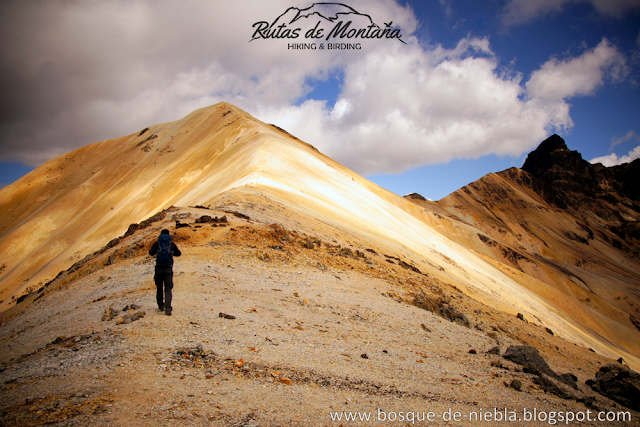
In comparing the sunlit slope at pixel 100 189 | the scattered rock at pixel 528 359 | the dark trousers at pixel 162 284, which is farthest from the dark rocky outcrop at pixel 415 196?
the dark trousers at pixel 162 284

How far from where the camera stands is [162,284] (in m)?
6.50

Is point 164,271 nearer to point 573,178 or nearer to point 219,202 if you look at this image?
point 219,202

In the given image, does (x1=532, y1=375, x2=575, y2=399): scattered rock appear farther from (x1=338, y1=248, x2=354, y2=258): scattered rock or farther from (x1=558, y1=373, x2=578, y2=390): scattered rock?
(x1=338, y1=248, x2=354, y2=258): scattered rock

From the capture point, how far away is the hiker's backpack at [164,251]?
6.74 metres

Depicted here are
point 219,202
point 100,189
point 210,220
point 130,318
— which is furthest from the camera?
point 100,189

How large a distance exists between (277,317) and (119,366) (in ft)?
10.4

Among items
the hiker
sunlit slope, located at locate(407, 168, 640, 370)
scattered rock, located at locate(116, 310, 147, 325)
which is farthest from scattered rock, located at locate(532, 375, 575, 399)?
sunlit slope, located at locate(407, 168, 640, 370)

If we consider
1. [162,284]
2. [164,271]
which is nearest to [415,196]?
[164,271]

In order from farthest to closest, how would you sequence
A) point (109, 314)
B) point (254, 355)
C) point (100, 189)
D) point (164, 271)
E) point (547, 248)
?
point (547, 248)
point (100, 189)
point (164, 271)
point (109, 314)
point (254, 355)

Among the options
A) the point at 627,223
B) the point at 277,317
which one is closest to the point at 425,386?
the point at 277,317

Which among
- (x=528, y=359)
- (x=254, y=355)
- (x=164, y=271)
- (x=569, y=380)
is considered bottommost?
(x=254, y=355)

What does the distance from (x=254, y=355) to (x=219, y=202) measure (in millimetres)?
12130

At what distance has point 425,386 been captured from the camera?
5.22m

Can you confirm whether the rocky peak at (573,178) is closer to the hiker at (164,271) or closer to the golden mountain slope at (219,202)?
the golden mountain slope at (219,202)
